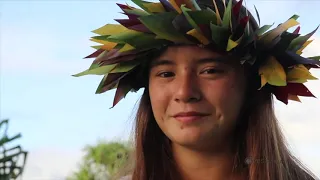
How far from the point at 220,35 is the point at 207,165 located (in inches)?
20.2

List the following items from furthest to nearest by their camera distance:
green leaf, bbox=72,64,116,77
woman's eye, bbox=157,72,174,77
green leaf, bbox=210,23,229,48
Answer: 1. green leaf, bbox=72,64,116,77
2. woman's eye, bbox=157,72,174,77
3. green leaf, bbox=210,23,229,48

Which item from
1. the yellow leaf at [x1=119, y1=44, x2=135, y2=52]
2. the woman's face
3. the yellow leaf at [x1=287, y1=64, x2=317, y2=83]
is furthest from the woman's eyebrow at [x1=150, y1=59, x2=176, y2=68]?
the yellow leaf at [x1=287, y1=64, x2=317, y2=83]

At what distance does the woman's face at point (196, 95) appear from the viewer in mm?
2447

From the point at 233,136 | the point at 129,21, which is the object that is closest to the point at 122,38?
the point at 129,21

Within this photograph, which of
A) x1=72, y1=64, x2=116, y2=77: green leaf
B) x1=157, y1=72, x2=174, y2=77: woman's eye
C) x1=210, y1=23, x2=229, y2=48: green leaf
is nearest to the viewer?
x1=210, y1=23, x2=229, y2=48: green leaf

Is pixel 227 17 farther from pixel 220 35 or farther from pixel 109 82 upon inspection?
pixel 109 82

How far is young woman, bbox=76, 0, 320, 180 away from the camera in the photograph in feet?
8.05

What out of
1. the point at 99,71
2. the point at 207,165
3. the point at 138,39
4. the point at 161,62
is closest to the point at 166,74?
the point at 161,62

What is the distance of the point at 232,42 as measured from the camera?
242 cm

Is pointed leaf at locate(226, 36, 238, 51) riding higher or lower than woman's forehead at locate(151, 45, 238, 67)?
higher

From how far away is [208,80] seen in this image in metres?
2.46

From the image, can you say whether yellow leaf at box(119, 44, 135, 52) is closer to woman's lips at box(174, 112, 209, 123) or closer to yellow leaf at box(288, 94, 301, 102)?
woman's lips at box(174, 112, 209, 123)

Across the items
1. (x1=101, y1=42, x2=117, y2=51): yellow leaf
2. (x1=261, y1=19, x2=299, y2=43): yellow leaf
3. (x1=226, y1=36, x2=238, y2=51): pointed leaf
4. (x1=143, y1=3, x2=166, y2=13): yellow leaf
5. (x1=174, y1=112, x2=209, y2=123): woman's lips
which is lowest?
(x1=174, y1=112, x2=209, y2=123): woman's lips

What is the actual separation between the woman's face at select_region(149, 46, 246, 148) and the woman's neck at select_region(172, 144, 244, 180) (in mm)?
81
